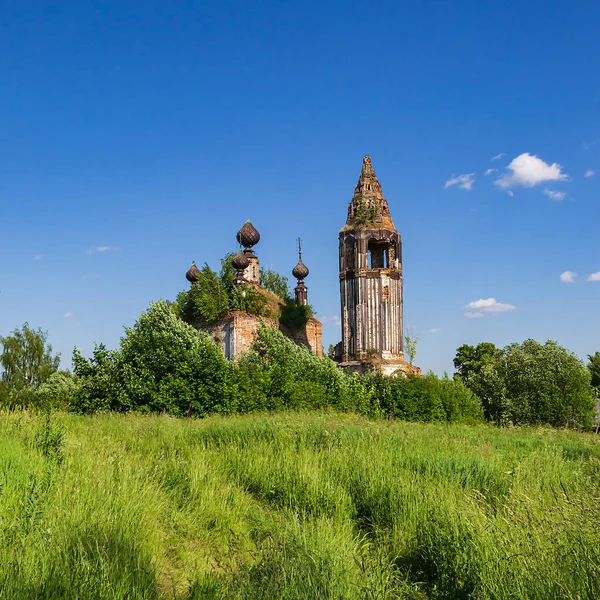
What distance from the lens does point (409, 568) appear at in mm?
5801

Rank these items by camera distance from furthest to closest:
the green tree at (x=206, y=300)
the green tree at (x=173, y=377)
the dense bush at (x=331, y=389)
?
the green tree at (x=206, y=300) < the dense bush at (x=331, y=389) < the green tree at (x=173, y=377)

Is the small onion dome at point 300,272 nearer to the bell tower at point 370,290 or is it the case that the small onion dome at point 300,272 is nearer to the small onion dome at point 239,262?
the bell tower at point 370,290

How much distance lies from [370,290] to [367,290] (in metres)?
0.16

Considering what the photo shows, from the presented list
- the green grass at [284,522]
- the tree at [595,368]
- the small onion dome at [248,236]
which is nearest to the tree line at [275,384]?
the small onion dome at [248,236]

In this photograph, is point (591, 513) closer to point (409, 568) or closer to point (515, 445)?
point (409, 568)

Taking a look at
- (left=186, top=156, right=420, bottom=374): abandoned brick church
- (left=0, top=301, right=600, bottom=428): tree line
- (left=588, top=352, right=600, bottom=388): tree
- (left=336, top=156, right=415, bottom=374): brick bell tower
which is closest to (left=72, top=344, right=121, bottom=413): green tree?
(left=0, top=301, right=600, bottom=428): tree line

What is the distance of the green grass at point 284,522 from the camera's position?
4390 mm

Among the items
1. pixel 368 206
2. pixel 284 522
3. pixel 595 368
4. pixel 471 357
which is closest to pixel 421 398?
pixel 368 206

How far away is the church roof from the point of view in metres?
33.2

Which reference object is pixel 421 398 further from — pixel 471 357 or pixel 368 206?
pixel 471 357

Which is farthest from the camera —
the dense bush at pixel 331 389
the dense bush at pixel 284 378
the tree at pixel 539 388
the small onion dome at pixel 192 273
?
the small onion dome at pixel 192 273

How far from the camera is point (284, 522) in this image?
5812mm

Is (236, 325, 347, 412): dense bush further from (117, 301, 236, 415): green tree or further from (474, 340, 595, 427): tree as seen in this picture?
(474, 340, 595, 427): tree

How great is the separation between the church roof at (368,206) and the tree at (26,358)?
2507 centimetres
